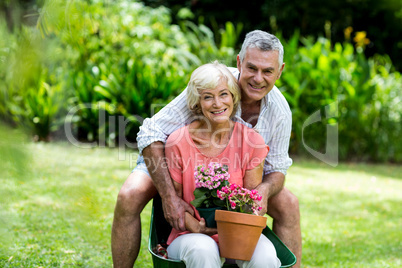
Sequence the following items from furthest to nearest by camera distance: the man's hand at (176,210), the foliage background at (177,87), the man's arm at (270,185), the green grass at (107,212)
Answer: the foliage background at (177,87) → the man's arm at (270,185) → the man's hand at (176,210) → the green grass at (107,212)

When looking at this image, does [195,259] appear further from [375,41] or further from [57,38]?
[375,41]

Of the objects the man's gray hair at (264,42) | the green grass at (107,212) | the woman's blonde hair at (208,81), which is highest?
the man's gray hair at (264,42)

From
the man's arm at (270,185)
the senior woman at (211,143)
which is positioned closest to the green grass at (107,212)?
the senior woman at (211,143)

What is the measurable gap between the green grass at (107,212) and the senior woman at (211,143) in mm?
376

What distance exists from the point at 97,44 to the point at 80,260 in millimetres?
4558

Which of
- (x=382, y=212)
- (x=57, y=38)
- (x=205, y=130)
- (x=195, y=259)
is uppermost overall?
(x=57, y=38)

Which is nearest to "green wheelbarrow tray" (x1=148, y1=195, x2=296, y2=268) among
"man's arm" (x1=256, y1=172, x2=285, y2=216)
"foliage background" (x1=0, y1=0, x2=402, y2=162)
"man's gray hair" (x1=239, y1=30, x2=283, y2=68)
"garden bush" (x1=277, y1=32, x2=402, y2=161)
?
"man's arm" (x1=256, y1=172, x2=285, y2=216)

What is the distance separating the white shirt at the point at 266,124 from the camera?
2.21 metres

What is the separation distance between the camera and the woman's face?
2023 millimetres

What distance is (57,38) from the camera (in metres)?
0.64

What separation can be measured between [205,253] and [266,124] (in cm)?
82

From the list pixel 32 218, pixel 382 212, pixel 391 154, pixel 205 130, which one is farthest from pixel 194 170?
pixel 391 154

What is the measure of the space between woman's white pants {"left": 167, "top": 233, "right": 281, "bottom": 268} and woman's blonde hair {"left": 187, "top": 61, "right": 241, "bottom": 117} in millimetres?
616

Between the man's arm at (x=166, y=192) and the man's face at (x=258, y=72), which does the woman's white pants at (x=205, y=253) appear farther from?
the man's face at (x=258, y=72)
